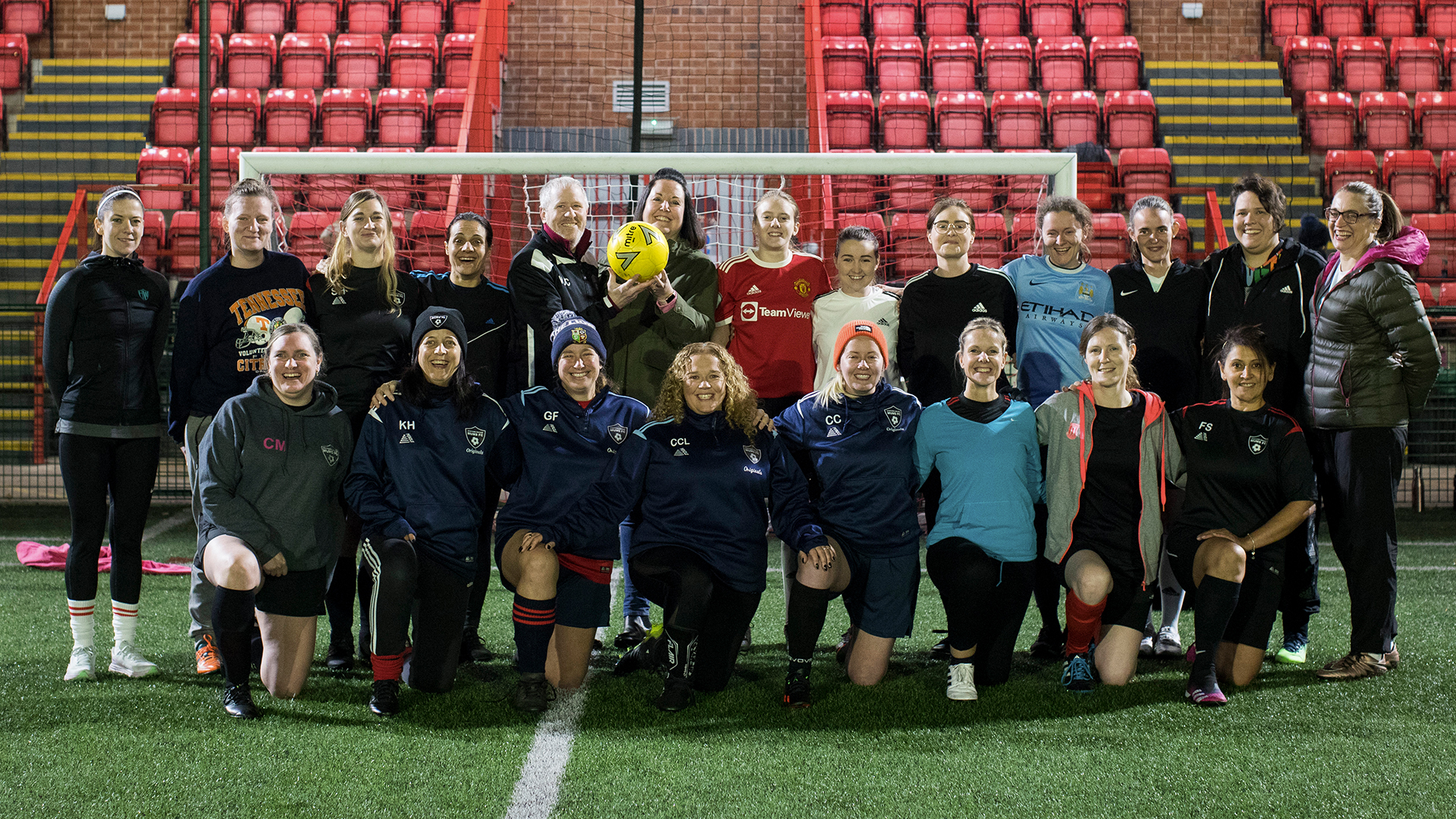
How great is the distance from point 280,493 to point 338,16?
10723 mm

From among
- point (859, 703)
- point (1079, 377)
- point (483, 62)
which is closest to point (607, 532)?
point (859, 703)

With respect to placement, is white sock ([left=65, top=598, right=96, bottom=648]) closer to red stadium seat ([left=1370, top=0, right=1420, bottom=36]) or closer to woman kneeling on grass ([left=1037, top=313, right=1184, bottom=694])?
woman kneeling on grass ([left=1037, top=313, right=1184, bottom=694])

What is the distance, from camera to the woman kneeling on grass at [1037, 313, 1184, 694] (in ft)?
12.5

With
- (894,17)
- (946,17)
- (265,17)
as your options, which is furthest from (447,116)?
(946,17)

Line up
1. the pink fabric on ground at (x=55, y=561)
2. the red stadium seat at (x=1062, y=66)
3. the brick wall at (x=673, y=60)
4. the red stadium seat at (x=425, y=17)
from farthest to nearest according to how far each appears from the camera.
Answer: the red stadium seat at (x=425, y=17), the brick wall at (x=673, y=60), the red stadium seat at (x=1062, y=66), the pink fabric on ground at (x=55, y=561)

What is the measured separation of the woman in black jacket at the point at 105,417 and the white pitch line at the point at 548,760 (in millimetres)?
1567

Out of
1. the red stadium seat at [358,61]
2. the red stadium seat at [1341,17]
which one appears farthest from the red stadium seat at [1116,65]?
the red stadium seat at [358,61]

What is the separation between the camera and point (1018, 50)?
11836 millimetres

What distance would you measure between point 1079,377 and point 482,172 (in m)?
3.12

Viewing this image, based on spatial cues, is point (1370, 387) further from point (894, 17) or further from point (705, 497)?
point (894, 17)

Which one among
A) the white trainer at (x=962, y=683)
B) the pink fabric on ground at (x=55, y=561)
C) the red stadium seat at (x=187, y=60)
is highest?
the red stadium seat at (x=187, y=60)

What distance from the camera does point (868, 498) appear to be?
12.6ft

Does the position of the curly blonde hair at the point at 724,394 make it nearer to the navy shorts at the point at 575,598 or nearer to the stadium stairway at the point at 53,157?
the navy shorts at the point at 575,598

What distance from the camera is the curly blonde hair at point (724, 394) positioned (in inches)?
150
